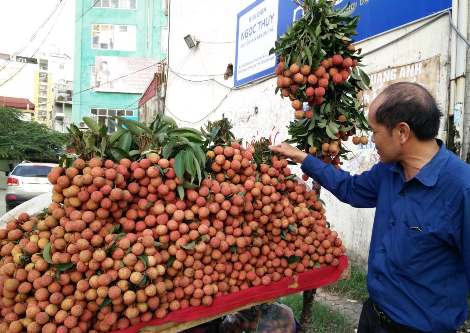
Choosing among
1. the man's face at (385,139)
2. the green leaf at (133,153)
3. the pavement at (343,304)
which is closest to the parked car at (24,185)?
the pavement at (343,304)

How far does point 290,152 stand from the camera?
273 centimetres

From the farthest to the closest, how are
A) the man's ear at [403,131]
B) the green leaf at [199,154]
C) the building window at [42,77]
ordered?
the building window at [42,77] → the green leaf at [199,154] → the man's ear at [403,131]

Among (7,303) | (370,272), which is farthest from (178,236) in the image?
(370,272)

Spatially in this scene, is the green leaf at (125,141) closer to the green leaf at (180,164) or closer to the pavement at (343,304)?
the green leaf at (180,164)

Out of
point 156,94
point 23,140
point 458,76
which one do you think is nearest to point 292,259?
point 458,76

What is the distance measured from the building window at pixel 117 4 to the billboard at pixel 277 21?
24.2 m

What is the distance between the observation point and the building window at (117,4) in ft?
102

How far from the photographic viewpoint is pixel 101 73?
2952 cm

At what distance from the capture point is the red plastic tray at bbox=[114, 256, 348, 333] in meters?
2.20

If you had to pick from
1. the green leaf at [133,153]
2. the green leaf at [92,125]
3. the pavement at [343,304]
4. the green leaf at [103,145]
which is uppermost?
the green leaf at [92,125]

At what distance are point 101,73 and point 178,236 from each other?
2952cm

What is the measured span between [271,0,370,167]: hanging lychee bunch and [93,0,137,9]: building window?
104 ft

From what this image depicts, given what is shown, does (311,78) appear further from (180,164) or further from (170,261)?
(170,261)

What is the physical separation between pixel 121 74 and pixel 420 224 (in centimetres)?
2982
